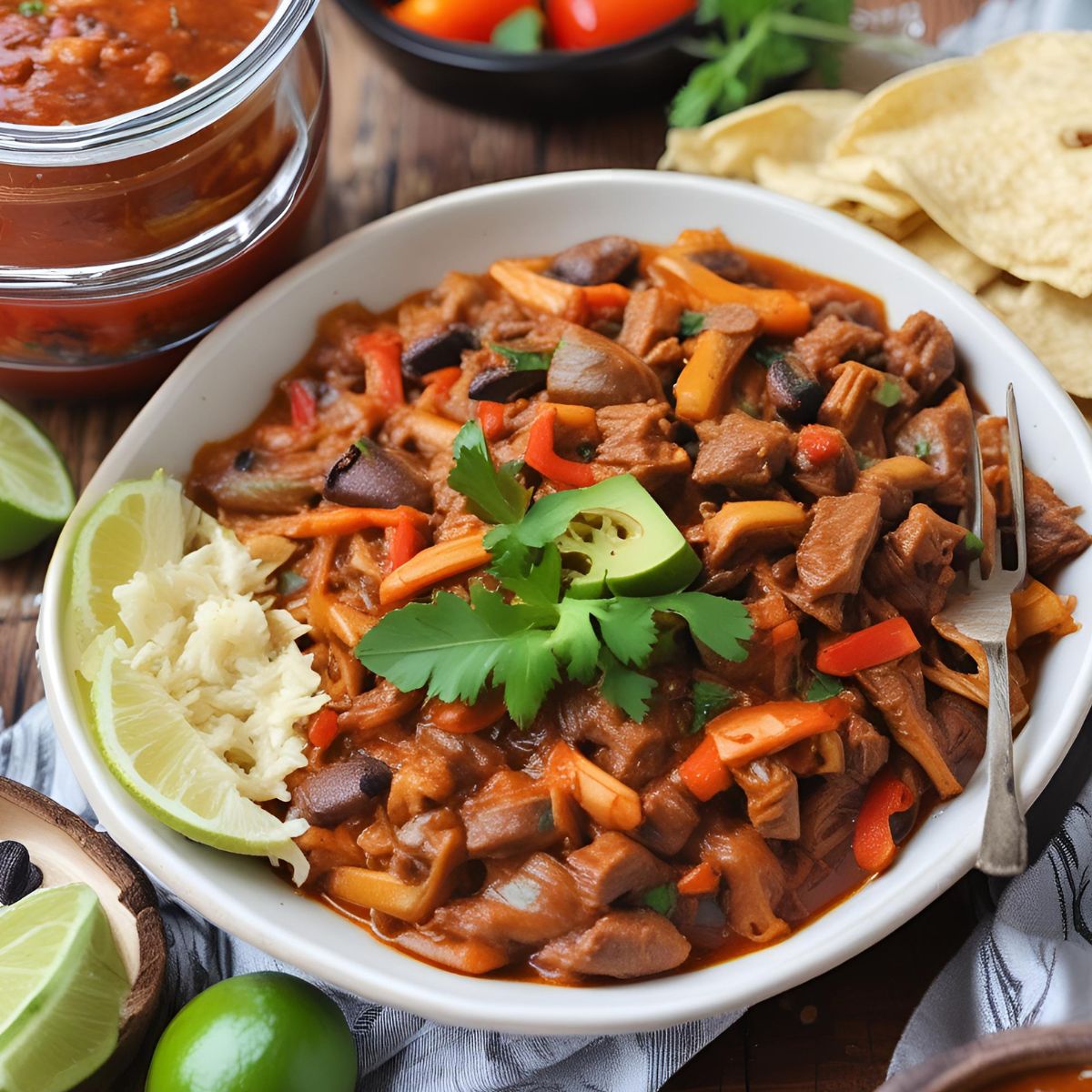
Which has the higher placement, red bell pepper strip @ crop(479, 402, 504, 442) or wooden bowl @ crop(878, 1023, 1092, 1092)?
red bell pepper strip @ crop(479, 402, 504, 442)

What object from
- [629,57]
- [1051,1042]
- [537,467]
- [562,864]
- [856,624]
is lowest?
[562,864]

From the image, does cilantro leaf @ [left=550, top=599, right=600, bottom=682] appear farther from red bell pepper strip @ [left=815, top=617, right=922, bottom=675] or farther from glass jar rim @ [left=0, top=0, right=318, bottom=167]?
glass jar rim @ [left=0, top=0, right=318, bottom=167]

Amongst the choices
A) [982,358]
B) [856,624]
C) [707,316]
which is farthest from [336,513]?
[982,358]

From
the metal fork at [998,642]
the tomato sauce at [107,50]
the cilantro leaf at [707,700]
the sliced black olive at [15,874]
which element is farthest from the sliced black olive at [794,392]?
the sliced black olive at [15,874]

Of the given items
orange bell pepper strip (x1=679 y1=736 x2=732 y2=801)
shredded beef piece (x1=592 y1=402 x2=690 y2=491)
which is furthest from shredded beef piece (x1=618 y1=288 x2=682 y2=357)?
orange bell pepper strip (x1=679 y1=736 x2=732 y2=801)

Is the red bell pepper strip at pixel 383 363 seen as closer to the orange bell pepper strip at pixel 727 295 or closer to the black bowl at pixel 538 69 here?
the orange bell pepper strip at pixel 727 295

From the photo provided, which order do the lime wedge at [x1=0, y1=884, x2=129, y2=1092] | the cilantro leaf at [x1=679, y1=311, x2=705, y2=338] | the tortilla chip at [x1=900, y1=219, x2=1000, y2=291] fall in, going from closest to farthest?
the lime wedge at [x1=0, y1=884, x2=129, y2=1092], the cilantro leaf at [x1=679, y1=311, x2=705, y2=338], the tortilla chip at [x1=900, y1=219, x2=1000, y2=291]

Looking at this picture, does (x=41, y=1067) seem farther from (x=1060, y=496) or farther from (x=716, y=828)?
(x=1060, y=496)
